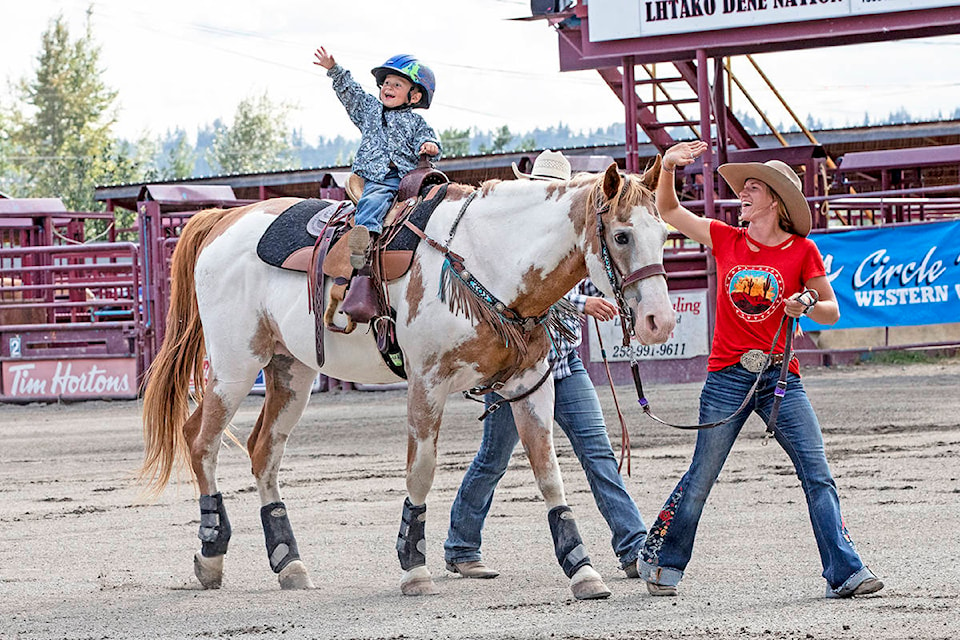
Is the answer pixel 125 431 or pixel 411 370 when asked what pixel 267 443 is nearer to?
pixel 411 370

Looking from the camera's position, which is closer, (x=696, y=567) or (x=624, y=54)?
(x=696, y=567)

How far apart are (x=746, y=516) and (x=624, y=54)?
10517mm

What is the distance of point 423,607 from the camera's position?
17.6 ft

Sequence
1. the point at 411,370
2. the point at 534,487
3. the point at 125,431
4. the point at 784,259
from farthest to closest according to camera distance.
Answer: the point at 125,431, the point at 534,487, the point at 411,370, the point at 784,259

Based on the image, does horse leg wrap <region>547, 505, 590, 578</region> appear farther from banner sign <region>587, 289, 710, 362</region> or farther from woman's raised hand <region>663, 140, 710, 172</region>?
banner sign <region>587, 289, 710, 362</region>

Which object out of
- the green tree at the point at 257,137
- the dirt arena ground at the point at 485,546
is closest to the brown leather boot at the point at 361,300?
the dirt arena ground at the point at 485,546

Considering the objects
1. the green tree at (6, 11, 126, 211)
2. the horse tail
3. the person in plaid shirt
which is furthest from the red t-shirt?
the green tree at (6, 11, 126, 211)

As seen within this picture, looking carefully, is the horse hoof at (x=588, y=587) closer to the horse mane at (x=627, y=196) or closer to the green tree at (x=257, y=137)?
the horse mane at (x=627, y=196)

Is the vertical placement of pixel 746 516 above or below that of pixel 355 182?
below

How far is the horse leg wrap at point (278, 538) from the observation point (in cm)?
608

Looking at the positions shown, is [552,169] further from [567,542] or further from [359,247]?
[567,542]

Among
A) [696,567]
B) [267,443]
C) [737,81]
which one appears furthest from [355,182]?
[737,81]

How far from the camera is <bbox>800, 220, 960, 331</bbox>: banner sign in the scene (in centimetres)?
1484

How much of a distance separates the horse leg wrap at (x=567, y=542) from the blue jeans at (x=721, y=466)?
0.26 meters
